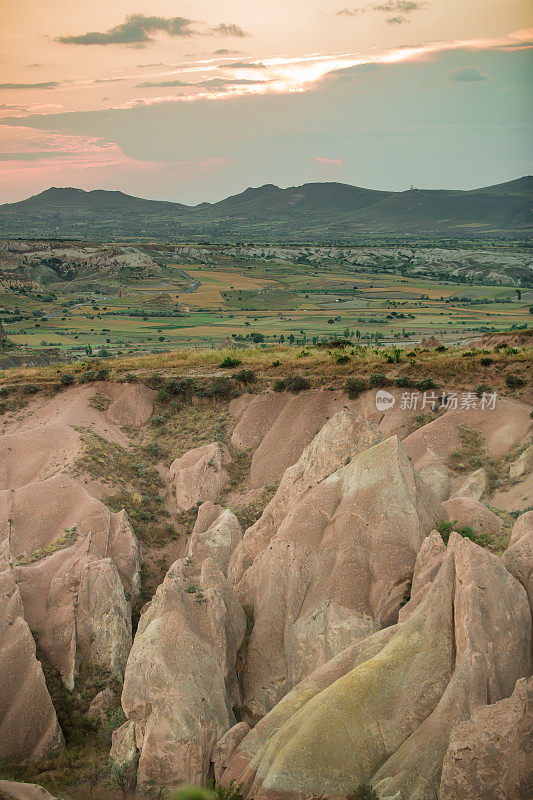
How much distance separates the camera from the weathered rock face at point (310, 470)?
37.0 m

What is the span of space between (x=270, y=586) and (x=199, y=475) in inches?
662

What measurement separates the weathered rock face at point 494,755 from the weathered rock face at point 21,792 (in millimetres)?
11817

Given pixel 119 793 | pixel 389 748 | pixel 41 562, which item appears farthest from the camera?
pixel 41 562

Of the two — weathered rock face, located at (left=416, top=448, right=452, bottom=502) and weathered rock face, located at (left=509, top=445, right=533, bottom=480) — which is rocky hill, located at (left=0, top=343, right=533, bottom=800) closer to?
weathered rock face, located at (left=509, top=445, right=533, bottom=480)

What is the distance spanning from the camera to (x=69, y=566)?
36875mm

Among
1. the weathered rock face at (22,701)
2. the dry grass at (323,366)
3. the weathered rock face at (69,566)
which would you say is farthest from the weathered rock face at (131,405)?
the weathered rock face at (22,701)

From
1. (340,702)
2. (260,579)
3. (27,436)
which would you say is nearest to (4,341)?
(27,436)

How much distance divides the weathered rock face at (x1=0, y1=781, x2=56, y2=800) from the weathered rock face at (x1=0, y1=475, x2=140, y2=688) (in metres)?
10.4

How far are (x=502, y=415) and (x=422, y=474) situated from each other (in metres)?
9.97

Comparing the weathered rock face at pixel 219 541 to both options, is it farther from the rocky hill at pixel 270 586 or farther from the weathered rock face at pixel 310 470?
the weathered rock face at pixel 310 470

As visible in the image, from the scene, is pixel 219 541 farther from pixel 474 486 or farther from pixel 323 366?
pixel 323 366

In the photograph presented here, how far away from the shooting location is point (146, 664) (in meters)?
27.3

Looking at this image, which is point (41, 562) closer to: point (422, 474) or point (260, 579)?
point (260, 579)

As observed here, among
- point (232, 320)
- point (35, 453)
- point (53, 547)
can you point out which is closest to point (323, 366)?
point (35, 453)
